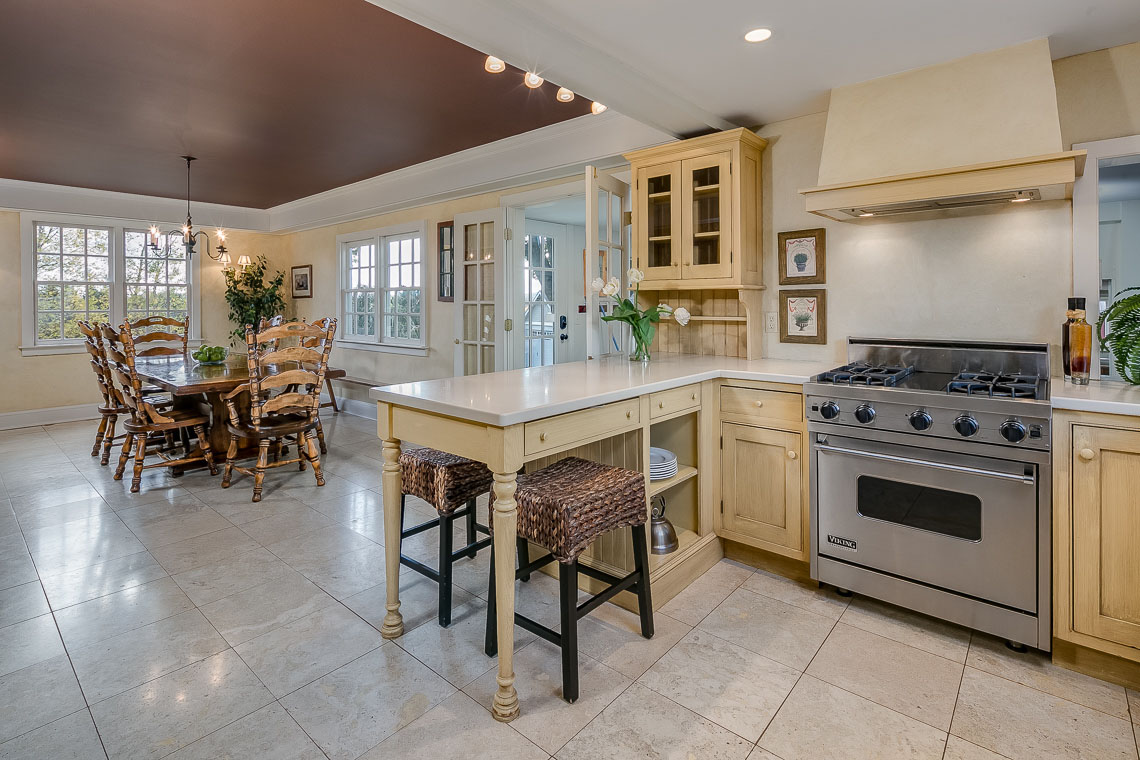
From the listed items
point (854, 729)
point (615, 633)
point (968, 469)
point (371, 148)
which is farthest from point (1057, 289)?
point (371, 148)

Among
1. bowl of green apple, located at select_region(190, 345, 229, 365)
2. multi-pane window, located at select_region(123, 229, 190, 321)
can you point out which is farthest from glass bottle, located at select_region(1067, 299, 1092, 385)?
multi-pane window, located at select_region(123, 229, 190, 321)

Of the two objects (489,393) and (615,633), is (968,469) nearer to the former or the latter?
(615,633)

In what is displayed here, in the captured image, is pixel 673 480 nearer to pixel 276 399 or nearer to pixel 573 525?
pixel 573 525

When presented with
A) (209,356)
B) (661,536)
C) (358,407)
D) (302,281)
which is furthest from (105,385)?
(661,536)

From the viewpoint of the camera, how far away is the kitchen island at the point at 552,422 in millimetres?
1746

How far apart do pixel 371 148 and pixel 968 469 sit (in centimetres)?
458

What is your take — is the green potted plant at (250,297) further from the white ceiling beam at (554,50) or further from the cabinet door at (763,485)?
the cabinet door at (763,485)

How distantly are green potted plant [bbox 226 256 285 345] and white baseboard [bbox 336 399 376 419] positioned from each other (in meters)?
1.63

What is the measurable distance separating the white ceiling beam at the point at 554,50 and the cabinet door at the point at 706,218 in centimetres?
27

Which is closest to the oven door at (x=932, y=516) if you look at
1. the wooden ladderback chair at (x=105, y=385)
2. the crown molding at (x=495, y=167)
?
the crown molding at (x=495, y=167)

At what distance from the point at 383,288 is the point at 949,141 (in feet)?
18.1

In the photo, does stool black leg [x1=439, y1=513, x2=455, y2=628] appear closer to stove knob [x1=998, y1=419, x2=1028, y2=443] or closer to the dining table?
stove knob [x1=998, y1=419, x2=1028, y2=443]

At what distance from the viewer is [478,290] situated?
5.38 metres

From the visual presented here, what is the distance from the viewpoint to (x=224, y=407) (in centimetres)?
445
